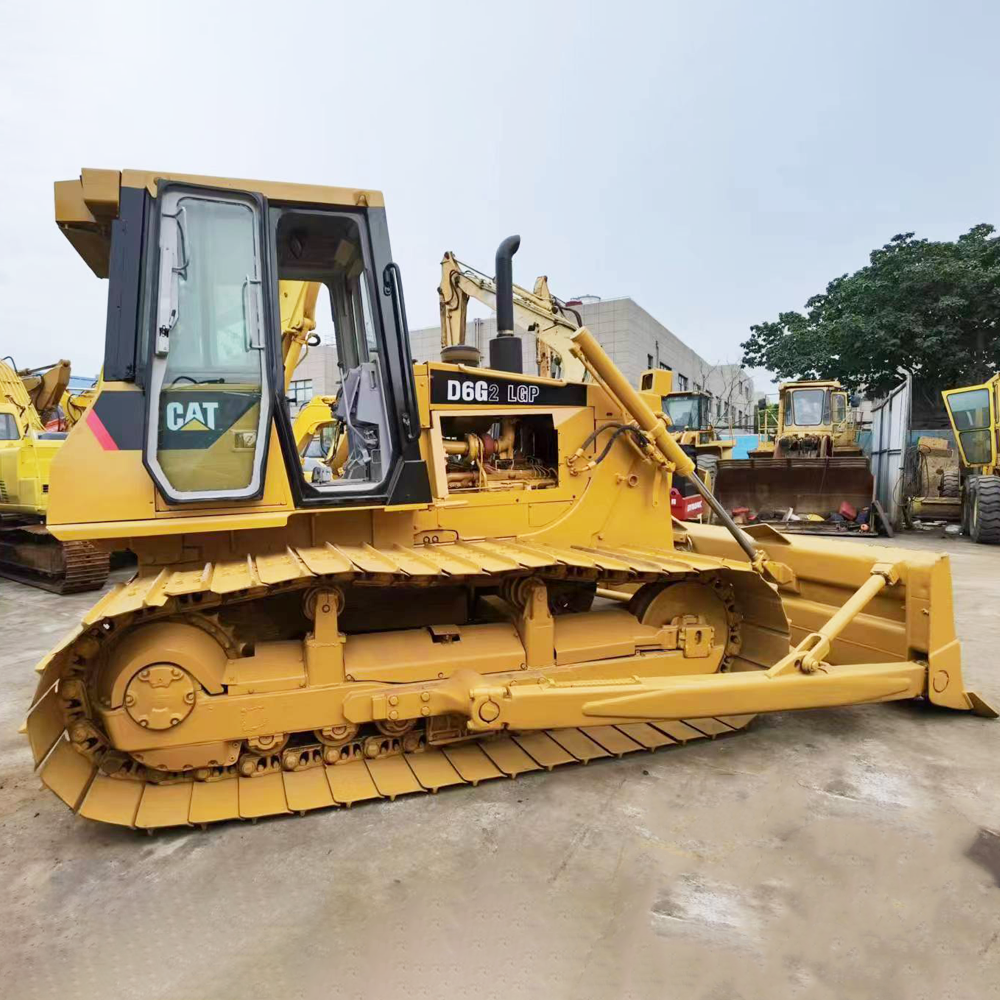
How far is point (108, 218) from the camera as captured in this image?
3047 millimetres

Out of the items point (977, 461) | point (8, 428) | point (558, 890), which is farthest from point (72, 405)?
point (977, 461)

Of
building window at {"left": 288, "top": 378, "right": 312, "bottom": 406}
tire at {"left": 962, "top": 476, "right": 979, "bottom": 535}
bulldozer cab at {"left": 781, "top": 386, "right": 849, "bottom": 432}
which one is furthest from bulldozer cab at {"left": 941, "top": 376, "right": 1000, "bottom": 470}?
building window at {"left": 288, "top": 378, "right": 312, "bottom": 406}

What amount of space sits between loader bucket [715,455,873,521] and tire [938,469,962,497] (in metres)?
2.49

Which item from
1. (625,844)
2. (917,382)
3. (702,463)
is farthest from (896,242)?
(625,844)

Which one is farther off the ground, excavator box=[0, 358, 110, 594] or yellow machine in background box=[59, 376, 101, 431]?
yellow machine in background box=[59, 376, 101, 431]

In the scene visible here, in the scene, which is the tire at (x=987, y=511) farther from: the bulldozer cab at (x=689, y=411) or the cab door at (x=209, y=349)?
the cab door at (x=209, y=349)

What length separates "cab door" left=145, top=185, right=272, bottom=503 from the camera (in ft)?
9.32

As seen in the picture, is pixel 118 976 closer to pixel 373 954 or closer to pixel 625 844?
pixel 373 954

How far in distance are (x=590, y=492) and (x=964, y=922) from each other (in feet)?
8.31

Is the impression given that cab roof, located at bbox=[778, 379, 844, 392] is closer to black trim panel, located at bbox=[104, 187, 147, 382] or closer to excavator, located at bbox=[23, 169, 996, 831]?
excavator, located at bbox=[23, 169, 996, 831]

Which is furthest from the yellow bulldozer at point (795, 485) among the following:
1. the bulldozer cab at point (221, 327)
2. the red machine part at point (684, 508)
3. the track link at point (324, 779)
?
the bulldozer cab at point (221, 327)

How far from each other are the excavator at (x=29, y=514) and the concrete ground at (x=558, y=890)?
520 cm

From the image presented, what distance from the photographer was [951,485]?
13.4 metres

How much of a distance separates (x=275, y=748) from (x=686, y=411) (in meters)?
16.2
